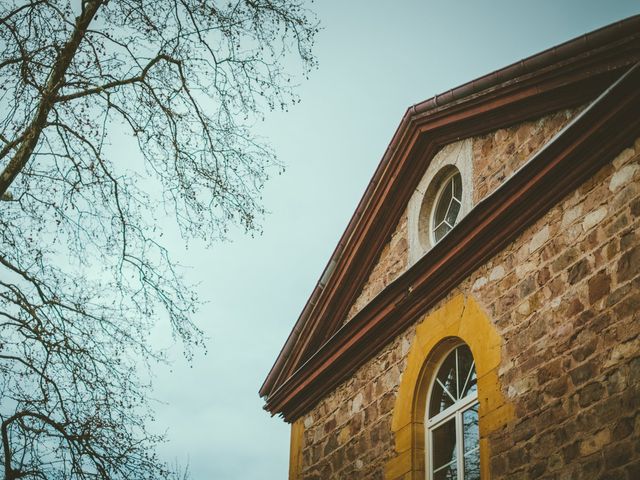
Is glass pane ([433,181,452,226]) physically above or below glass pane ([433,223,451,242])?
above

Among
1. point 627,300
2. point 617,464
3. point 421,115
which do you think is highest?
point 421,115

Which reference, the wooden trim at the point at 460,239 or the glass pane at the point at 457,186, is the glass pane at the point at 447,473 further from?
the glass pane at the point at 457,186

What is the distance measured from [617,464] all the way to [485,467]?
50.0 inches

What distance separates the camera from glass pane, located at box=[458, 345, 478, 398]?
6.30 meters

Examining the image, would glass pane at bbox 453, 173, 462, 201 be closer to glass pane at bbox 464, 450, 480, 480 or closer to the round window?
the round window

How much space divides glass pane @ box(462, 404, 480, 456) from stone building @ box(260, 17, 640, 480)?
2cm

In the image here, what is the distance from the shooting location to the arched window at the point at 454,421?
6.03 m

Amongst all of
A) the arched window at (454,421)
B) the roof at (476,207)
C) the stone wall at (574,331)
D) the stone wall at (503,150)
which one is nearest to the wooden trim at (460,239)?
the roof at (476,207)

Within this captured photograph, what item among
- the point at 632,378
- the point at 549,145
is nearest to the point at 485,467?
the point at 632,378

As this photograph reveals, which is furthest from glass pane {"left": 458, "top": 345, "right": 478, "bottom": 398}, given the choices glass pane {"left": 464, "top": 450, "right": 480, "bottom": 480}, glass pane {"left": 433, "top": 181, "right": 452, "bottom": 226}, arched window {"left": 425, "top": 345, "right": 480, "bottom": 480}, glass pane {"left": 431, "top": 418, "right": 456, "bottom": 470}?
glass pane {"left": 433, "top": 181, "right": 452, "bottom": 226}

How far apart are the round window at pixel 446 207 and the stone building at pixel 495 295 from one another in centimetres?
2

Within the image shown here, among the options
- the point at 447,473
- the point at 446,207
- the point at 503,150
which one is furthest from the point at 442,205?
the point at 447,473

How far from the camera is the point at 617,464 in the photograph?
4445 millimetres

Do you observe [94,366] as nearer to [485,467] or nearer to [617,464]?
[485,467]
